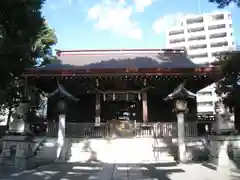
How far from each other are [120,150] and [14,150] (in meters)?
4.68

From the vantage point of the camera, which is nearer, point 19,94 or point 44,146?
point 44,146

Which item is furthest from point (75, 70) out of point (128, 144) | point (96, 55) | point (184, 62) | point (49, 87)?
point (184, 62)

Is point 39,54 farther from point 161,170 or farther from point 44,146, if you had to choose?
point 161,170

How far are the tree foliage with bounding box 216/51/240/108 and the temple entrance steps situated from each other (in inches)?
160

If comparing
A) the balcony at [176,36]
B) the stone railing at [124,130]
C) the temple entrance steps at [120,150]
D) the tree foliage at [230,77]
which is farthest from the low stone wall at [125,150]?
the balcony at [176,36]

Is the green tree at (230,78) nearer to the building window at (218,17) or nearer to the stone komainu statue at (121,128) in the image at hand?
the stone komainu statue at (121,128)

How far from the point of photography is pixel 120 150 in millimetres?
11836

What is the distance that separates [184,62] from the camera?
1644 cm

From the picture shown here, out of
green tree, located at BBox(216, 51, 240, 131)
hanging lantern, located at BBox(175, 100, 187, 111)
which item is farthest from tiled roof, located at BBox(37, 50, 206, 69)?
hanging lantern, located at BBox(175, 100, 187, 111)

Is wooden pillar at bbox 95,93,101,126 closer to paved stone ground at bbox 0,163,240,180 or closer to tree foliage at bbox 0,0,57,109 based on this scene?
paved stone ground at bbox 0,163,240,180

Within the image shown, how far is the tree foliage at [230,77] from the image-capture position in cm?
1179

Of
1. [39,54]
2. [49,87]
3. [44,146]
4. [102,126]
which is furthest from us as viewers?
[39,54]

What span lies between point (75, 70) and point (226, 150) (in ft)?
26.9

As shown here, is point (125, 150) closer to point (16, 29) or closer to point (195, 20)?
point (16, 29)
